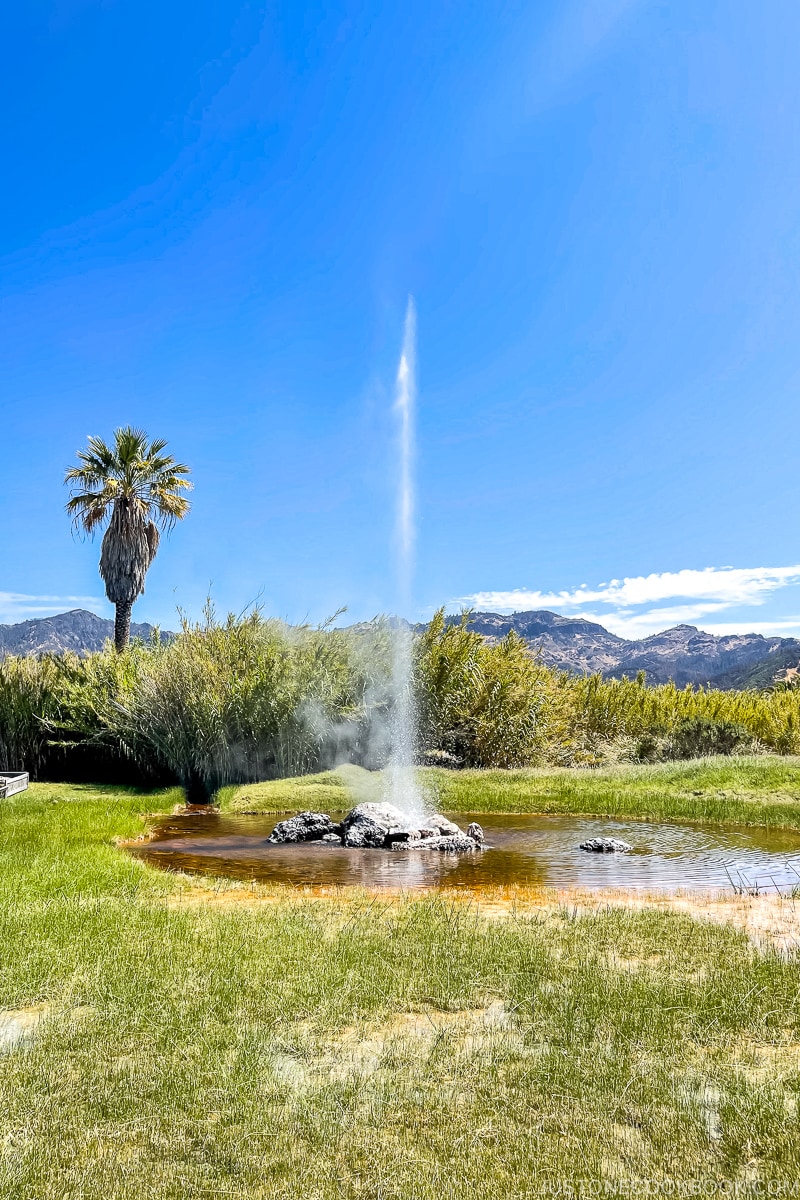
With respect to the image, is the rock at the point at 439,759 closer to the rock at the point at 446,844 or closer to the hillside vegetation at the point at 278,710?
the hillside vegetation at the point at 278,710

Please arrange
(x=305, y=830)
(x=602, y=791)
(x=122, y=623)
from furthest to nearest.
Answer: (x=122, y=623), (x=602, y=791), (x=305, y=830)

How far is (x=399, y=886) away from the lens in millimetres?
12039

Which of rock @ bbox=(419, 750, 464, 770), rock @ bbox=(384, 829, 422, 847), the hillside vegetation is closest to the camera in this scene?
rock @ bbox=(384, 829, 422, 847)

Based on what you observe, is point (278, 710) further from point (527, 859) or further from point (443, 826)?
point (527, 859)

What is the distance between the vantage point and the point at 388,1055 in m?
5.33

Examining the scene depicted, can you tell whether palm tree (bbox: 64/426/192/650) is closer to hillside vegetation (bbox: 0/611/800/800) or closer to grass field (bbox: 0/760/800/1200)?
hillside vegetation (bbox: 0/611/800/800)

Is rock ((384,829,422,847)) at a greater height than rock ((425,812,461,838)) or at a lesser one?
lesser

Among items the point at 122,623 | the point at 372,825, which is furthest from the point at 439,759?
the point at 372,825

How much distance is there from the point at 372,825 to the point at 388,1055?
11285mm

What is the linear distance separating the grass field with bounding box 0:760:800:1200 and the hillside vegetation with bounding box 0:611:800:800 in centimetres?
1855

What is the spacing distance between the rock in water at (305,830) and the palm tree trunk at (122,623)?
20457 millimetres

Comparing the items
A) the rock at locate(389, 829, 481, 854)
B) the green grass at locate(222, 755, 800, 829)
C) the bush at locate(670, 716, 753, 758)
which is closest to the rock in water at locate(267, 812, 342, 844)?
the rock at locate(389, 829, 481, 854)

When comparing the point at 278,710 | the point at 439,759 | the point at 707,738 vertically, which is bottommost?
the point at 439,759

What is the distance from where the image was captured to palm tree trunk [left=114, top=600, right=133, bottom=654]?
34938 mm
